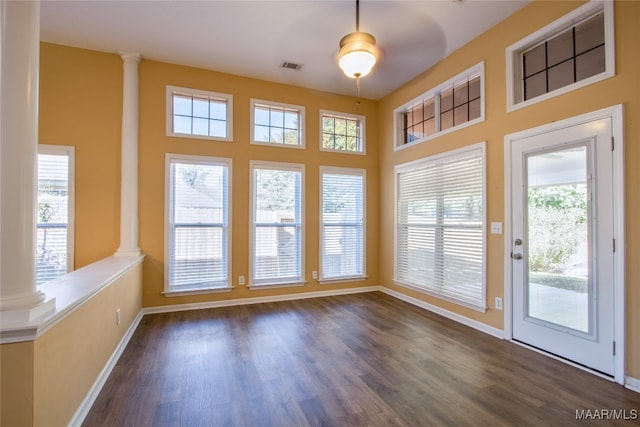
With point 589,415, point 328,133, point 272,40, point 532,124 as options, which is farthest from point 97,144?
point 589,415

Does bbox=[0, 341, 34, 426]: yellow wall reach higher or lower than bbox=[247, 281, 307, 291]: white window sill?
higher

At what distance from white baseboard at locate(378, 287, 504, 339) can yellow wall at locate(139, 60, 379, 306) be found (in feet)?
2.38

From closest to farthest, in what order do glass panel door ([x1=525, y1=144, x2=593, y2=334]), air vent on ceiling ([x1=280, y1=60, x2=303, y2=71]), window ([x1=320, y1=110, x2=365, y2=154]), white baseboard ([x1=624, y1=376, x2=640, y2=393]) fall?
white baseboard ([x1=624, y1=376, x2=640, y2=393]) < glass panel door ([x1=525, y1=144, x2=593, y2=334]) < air vent on ceiling ([x1=280, y1=60, x2=303, y2=71]) < window ([x1=320, y1=110, x2=365, y2=154])

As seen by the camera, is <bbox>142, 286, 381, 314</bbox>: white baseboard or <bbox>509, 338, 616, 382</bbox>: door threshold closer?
<bbox>509, 338, 616, 382</bbox>: door threshold

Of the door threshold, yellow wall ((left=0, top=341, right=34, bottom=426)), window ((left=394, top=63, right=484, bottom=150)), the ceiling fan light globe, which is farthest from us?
window ((left=394, top=63, right=484, bottom=150))

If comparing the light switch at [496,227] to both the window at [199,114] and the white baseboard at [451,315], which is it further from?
the window at [199,114]

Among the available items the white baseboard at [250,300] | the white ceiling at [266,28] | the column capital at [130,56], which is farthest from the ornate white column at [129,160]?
the white baseboard at [250,300]

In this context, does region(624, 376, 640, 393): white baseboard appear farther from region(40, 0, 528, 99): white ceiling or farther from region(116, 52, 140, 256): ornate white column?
region(116, 52, 140, 256): ornate white column

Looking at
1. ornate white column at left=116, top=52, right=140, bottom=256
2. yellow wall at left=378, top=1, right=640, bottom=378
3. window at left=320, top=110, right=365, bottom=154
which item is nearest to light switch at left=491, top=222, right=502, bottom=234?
yellow wall at left=378, top=1, right=640, bottom=378

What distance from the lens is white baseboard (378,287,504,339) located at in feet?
11.3

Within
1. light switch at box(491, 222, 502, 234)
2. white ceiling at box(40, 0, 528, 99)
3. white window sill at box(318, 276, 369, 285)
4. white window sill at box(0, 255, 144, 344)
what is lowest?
white window sill at box(318, 276, 369, 285)

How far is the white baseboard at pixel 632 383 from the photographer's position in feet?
7.48

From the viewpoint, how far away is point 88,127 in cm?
396

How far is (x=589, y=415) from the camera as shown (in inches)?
79.9
